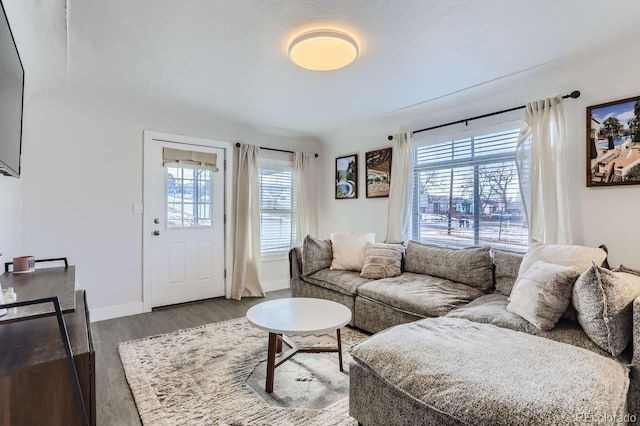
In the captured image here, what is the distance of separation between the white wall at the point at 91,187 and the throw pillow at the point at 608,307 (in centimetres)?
390

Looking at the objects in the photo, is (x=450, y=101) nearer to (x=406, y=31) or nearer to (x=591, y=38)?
(x=591, y=38)

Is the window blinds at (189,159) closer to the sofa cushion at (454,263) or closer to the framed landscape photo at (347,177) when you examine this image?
the framed landscape photo at (347,177)

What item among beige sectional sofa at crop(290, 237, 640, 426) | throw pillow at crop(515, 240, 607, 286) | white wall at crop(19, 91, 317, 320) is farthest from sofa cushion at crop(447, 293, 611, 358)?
white wall at crop(19, 91, 317, 320)

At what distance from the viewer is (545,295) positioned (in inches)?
73.9

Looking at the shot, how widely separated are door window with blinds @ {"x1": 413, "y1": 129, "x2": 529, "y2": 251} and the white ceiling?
65 centimetres

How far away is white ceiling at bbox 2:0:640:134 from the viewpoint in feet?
5.94

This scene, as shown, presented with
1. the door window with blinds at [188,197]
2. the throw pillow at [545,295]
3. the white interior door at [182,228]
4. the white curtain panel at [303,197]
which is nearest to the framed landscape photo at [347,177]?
the white curtain panel at [303,197]

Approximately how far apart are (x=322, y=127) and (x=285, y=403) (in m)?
3.53

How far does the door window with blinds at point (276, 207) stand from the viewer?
180 inches

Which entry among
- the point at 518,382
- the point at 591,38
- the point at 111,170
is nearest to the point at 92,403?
the point at 518,382

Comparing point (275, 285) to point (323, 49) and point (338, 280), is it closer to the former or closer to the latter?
point (338, 280)

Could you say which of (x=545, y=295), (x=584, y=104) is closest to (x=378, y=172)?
(x=584, y=104)

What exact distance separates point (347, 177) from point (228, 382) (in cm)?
314

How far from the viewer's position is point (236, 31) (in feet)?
6.73
